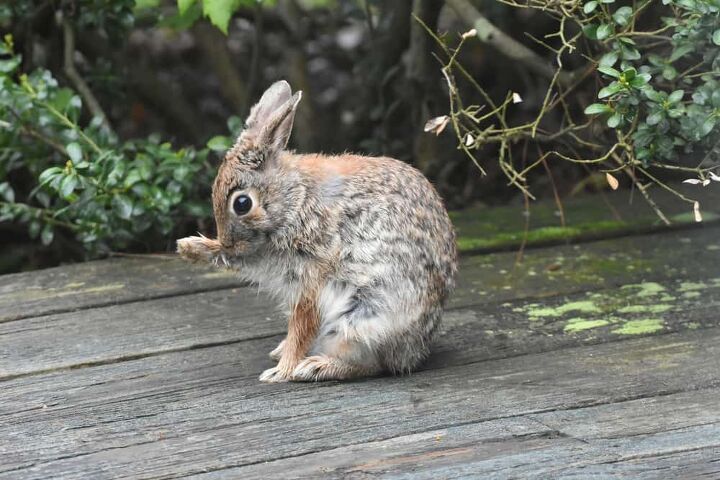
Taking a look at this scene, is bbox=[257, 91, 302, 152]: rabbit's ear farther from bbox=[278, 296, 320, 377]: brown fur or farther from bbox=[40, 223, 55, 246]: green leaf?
bbox=[40, 223, 55, 246]: green leaf

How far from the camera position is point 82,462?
2680mm

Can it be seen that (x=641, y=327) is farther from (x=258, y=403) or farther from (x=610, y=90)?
(x=258, y=403)

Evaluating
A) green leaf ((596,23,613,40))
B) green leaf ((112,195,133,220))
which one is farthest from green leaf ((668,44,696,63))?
green leaf ((112,195,133,220))

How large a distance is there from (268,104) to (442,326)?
0.95 metres

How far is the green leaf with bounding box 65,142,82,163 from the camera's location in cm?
447

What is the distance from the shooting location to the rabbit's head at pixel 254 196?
337cm

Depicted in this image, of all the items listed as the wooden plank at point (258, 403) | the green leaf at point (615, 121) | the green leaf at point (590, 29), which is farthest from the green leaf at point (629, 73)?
the wooden plank at point (258, 403)

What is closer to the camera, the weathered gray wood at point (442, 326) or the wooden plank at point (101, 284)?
the weathered gray wood at point (442, 326)

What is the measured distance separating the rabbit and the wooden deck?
11 cm

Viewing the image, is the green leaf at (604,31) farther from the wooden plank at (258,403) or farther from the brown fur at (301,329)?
the brown fur at (301,329)

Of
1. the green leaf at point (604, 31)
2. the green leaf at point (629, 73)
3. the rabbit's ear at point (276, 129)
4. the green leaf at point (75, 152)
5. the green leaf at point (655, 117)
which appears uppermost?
the green leaf at point (604, 31)

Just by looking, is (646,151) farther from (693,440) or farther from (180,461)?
(180,461)

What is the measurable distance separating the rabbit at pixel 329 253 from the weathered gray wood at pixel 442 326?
0.24 meters

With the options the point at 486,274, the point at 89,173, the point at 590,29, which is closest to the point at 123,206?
the point at 89,173
